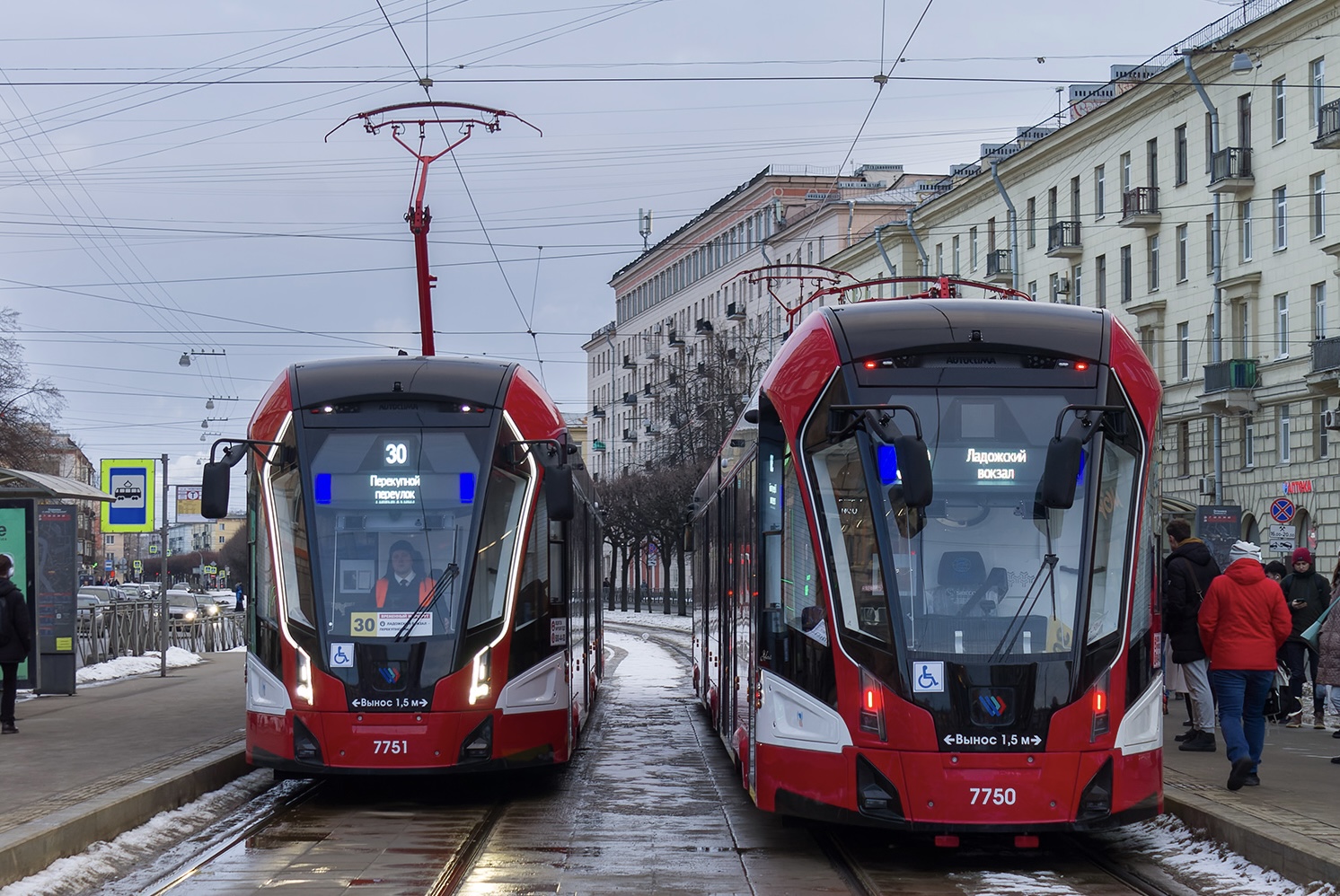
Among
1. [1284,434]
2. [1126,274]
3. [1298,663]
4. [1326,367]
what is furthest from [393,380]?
[1126,274]

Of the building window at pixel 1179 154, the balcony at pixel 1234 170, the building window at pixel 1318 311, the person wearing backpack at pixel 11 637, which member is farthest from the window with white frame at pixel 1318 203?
the person wearing backpack at pixel 11 637

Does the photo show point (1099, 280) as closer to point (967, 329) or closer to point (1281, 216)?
point (1281, 216)

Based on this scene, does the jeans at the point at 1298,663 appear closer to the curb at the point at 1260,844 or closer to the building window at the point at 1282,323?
the curb at the point at 1260,844

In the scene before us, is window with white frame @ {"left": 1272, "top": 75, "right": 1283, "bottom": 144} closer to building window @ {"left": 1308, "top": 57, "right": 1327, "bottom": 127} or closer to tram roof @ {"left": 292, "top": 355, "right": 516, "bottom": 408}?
building window @ {"left": 1308, "top": 57, "right": 1327, "bottom": 127}

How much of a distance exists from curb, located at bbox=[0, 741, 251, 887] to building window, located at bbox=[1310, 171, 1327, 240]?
33.5m

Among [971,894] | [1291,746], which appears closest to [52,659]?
[1291,746]

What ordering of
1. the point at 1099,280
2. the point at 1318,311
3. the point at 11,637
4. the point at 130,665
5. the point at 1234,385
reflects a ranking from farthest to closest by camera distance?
the point at 1099,280, the point at 1234,385, the point at 1318,311, the point at 130,665, the point at 11,637

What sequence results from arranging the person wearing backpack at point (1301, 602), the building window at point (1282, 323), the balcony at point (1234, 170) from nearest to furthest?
the person wearing backpack at point (1301, 602)
the building window at point (1282, 323)
the balcony at point (1234, 170)

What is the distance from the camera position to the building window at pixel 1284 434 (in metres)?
43.5

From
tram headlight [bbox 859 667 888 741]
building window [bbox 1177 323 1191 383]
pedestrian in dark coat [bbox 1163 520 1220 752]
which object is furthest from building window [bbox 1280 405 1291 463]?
tram headlight [bbox 859 667 888 741]

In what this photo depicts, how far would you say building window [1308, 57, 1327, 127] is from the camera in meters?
41.7

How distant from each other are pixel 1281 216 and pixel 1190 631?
3147 centimetres

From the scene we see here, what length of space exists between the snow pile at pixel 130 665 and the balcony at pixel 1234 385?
2541 cm

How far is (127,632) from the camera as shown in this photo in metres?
31.7
